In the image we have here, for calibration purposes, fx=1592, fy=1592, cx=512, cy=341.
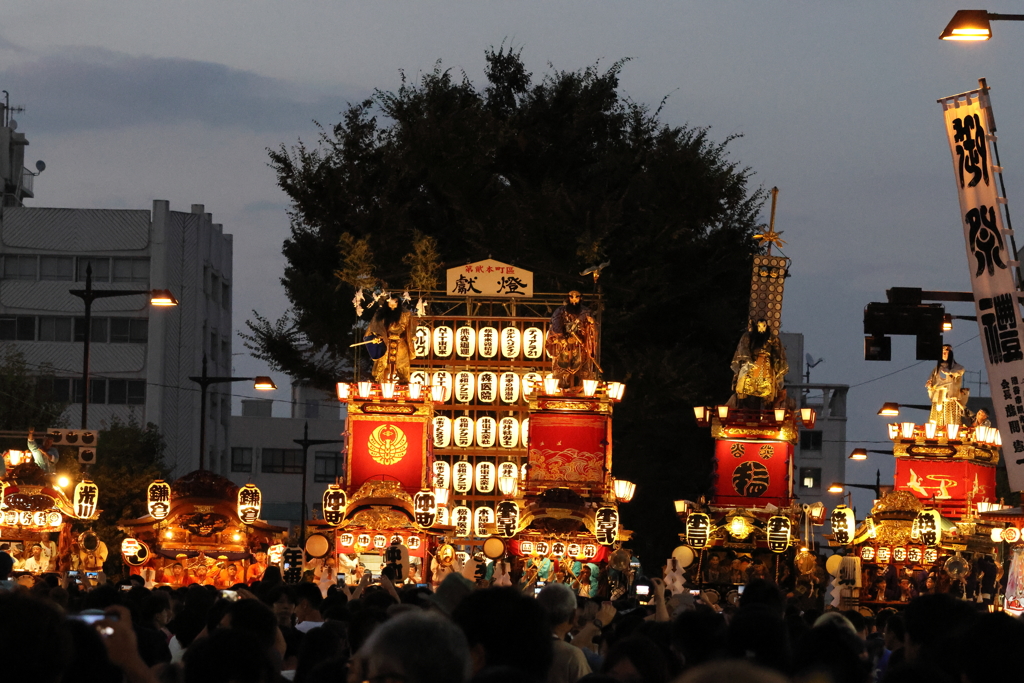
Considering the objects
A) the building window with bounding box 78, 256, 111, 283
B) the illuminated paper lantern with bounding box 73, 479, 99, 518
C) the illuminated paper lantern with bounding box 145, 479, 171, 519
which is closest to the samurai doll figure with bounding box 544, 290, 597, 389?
the illuminated paper lantern with bounding box 145, 479, 171, 519

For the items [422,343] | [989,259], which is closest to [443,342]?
[422,343]

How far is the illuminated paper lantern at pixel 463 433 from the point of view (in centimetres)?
4694

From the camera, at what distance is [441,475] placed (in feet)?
154

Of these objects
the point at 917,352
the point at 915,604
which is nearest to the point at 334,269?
the point at 917,352

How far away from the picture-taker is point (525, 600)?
741cm

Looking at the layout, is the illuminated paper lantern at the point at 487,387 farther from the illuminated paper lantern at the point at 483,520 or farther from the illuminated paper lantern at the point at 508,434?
the illuminated paper lantern at the point at 483,520

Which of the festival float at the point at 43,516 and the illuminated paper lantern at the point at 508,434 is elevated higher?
the illuminated paper lantern at the point at 508,434

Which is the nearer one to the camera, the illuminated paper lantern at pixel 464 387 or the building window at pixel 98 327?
the illuminated paper lantern at pixel 464 387

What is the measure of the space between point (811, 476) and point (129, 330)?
42.8 m

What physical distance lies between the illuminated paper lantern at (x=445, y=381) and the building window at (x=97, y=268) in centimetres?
3500

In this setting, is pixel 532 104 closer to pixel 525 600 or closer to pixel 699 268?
pixel 699 268

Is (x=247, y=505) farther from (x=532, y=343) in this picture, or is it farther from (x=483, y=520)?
(x=532, y=343)

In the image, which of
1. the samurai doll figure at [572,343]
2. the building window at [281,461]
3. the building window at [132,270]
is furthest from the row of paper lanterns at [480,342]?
the building window at [281,461]

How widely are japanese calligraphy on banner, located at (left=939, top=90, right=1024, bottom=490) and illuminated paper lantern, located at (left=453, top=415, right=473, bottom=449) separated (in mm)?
27106
